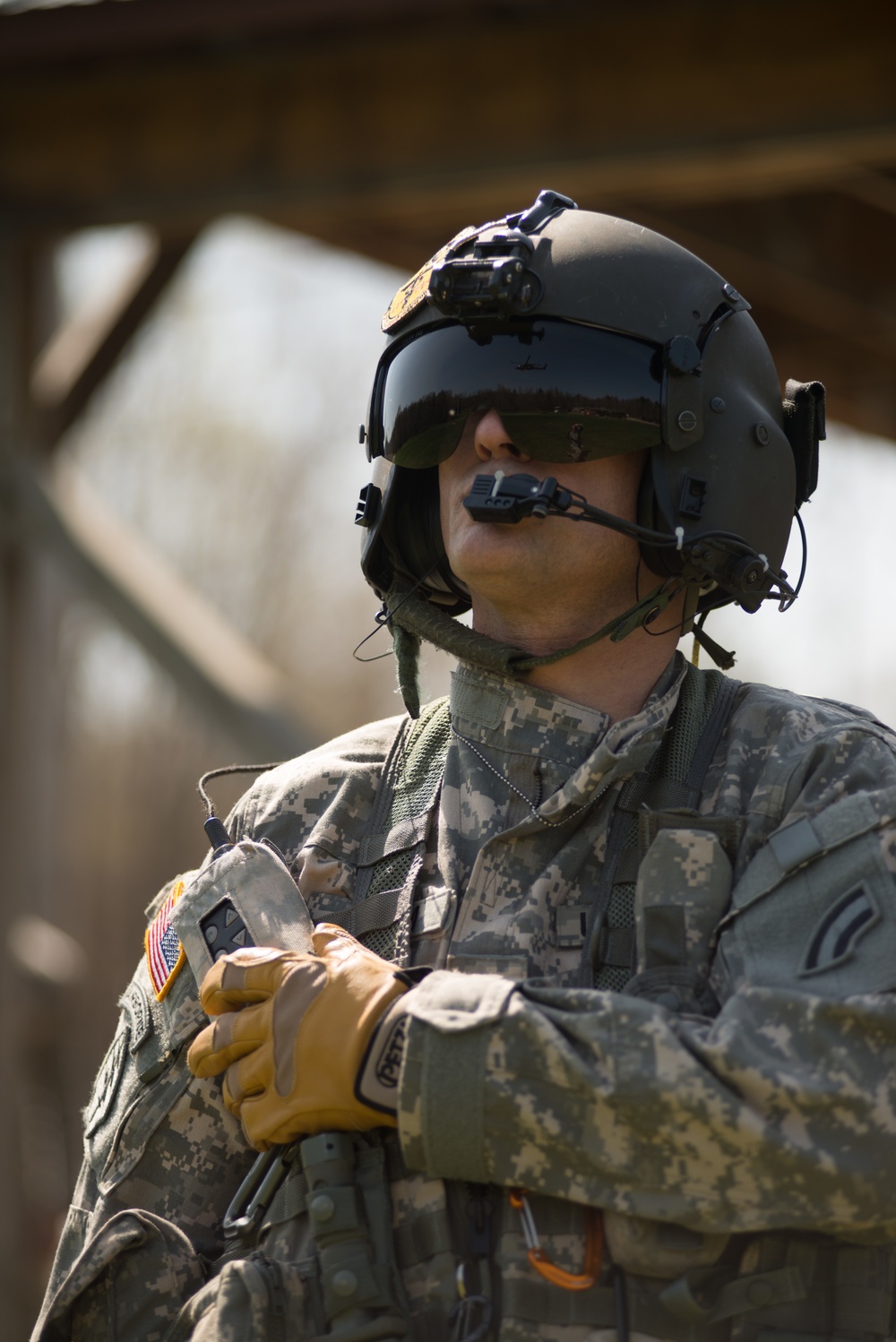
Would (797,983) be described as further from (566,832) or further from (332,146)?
(332,146)

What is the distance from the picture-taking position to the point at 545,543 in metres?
2.37

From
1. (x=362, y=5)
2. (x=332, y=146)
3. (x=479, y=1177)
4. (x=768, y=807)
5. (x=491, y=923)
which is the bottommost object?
(x=479, y=1177)

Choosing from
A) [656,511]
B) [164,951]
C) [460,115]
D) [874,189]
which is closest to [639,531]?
[656,511]

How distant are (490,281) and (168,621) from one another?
2.69 metres

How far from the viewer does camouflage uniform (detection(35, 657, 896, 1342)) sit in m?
1.90

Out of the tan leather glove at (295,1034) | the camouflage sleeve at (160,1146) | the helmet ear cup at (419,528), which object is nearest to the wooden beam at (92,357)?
the helmet ear cup at (419,528)

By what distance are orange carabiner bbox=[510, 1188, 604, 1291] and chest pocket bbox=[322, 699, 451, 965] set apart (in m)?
0.42

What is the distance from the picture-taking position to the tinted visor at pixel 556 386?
231 cm

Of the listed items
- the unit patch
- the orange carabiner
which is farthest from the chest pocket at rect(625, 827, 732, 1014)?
the orange carabiner

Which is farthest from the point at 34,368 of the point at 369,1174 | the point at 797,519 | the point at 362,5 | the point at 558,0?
the point at 369,1174

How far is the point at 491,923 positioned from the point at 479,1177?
0.38m

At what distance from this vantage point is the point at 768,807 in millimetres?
2195

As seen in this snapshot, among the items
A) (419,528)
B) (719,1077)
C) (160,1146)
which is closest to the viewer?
(719,1077)

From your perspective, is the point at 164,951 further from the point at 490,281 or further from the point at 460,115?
the point at 460,115
